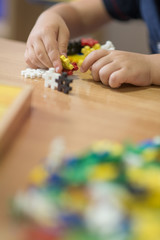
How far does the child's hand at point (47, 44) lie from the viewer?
0.78 metres

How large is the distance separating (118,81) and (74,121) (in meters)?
0.21

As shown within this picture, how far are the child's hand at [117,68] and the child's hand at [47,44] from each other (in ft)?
0.22

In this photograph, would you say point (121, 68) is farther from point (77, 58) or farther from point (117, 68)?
point (77, 58)

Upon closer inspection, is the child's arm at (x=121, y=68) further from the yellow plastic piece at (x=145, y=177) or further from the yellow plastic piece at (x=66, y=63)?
the yellow plastic piece at (x=145, y=177)

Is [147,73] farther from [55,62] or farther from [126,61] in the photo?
[55,62]

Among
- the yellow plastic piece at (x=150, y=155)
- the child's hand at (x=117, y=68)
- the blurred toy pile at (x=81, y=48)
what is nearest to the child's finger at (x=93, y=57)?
the child's hand at (x=117, y=68)

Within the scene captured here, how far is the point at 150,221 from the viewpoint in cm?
31

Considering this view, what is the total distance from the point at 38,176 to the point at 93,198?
0.06 meters

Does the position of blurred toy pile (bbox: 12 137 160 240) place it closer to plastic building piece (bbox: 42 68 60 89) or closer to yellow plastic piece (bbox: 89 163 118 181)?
yellow plastic piece (bbox: 89 163 118 181)

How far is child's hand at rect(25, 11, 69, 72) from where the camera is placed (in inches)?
30.5

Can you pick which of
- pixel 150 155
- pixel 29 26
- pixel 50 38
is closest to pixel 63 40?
pixel 50 38

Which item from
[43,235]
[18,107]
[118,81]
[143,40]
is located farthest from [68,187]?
[143,40]

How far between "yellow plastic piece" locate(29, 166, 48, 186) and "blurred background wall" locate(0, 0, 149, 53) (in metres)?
2.20

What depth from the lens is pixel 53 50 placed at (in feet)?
2.56
